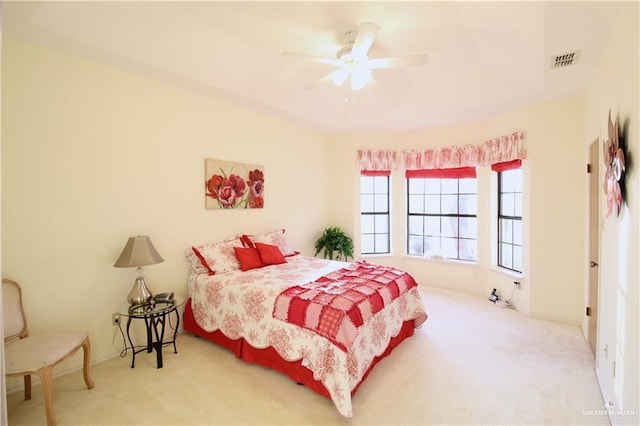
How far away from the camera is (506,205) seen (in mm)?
4215

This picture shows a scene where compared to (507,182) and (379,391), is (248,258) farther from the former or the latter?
(507,182)

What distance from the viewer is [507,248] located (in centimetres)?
420

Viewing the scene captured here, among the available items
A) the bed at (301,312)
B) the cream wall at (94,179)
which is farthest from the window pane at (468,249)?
the cream wall at (94,179)

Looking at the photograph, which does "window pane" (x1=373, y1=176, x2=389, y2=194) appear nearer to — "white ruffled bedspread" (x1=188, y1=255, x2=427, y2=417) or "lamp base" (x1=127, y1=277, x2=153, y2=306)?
"white ruffled bedspread" (x1=188, y1=255, x2=427, y2=417)

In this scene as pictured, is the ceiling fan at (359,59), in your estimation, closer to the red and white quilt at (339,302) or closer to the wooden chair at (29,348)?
the red and white quilt at (339,302)

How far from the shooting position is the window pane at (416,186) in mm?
5125

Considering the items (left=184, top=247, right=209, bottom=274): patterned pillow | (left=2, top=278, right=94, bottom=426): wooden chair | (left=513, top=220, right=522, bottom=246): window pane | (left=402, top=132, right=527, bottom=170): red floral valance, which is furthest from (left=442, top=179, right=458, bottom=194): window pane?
(left=2, top=278, right=94, bottom=426): wooden chair

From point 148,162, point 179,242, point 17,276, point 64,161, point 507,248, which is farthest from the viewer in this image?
point 507,248

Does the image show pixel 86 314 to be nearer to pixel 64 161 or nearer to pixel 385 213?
pixel 64 161

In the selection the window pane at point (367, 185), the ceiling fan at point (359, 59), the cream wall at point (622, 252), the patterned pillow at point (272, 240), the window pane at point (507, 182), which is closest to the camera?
the cream wall at point (622, 252)

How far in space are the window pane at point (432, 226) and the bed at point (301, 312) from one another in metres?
2.17

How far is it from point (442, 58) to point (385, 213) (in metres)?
2.93

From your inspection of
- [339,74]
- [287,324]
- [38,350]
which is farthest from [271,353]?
[339,74]

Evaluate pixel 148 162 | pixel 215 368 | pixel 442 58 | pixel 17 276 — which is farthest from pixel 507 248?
pixel 17 276
